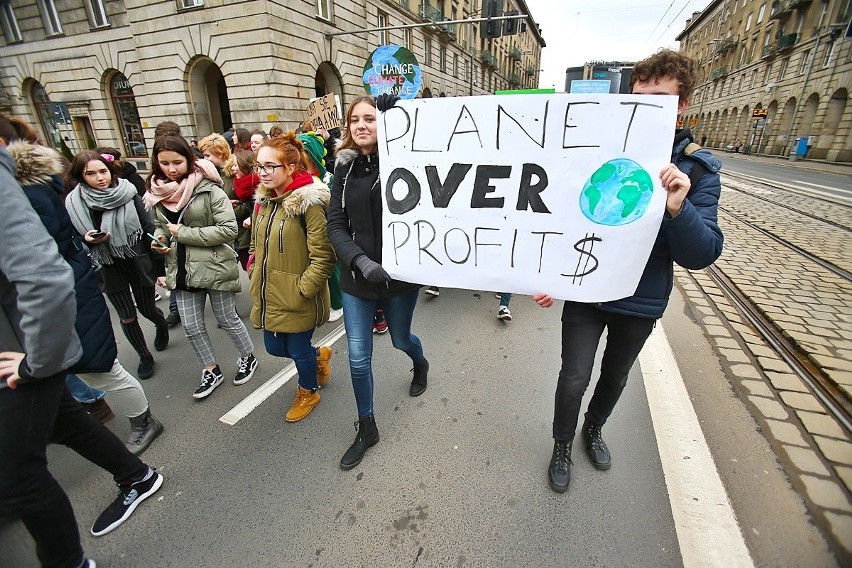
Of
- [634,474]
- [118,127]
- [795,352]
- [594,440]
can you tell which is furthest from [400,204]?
[118,127]

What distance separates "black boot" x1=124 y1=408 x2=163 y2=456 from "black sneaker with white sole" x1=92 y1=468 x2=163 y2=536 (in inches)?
13.2

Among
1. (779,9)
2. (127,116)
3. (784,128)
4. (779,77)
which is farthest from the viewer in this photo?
(779,9)

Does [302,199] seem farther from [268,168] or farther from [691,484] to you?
[691,484]

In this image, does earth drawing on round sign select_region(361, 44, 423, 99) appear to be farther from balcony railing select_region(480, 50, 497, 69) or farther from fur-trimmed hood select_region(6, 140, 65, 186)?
balcony railing select_region(480, 50, 497, 69)

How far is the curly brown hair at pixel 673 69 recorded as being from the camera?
1.71 metres

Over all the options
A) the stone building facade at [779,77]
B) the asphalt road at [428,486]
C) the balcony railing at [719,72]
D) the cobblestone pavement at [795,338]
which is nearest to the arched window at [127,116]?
the asphalt road at [428,486]

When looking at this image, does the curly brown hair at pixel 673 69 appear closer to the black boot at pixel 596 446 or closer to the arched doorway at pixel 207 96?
the black boot at pixel 596 446

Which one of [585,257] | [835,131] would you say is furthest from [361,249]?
[835,131]

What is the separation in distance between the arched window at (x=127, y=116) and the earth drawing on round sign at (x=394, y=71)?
1699 centimetres

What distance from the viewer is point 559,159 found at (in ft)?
5.92

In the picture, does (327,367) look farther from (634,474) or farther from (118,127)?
(118,127)

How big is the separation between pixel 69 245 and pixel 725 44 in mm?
65296

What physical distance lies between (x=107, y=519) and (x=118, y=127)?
905 inches

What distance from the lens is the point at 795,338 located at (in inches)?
147
